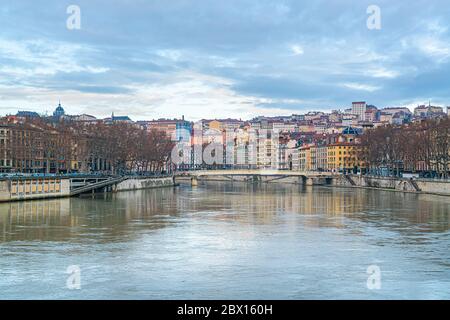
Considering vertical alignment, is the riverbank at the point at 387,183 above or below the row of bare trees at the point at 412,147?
below

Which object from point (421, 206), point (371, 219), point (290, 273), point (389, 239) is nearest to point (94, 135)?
point (421, 206)

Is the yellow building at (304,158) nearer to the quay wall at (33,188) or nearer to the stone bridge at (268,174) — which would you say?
the stone bridge at (268,174)

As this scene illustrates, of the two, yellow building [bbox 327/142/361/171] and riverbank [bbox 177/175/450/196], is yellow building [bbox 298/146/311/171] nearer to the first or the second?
yellow building [bbox 327/142/361/171]

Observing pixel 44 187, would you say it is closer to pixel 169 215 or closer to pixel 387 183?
pixel 169 215

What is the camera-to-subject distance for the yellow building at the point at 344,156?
12106cm

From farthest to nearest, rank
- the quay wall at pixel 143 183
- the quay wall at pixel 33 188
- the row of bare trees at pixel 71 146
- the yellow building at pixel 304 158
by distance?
the yellow building at pixel 304 158, the quay wall at pixel 143 183, the row of bare trees at pixel 71 146, the quay wall at pixel 33 188

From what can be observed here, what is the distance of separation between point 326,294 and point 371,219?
2192cm

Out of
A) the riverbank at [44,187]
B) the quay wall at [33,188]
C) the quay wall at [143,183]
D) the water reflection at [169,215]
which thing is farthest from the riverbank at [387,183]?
the quay wall at [33,188]

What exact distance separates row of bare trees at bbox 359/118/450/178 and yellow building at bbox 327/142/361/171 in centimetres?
1644

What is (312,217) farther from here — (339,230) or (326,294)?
(326,294)

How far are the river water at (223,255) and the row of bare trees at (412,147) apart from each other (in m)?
34.6

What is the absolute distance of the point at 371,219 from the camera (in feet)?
129

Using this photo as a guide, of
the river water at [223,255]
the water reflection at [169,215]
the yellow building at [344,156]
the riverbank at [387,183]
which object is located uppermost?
the yellow building at [344,156]

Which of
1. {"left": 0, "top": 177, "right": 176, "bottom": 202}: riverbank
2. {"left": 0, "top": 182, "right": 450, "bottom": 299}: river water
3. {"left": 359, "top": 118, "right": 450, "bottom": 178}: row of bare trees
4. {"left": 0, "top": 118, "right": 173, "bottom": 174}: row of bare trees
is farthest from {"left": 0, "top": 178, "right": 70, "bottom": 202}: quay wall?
{"left": 359, "top": 118, "right": 450, "bottom": 178}: row of bare trees
